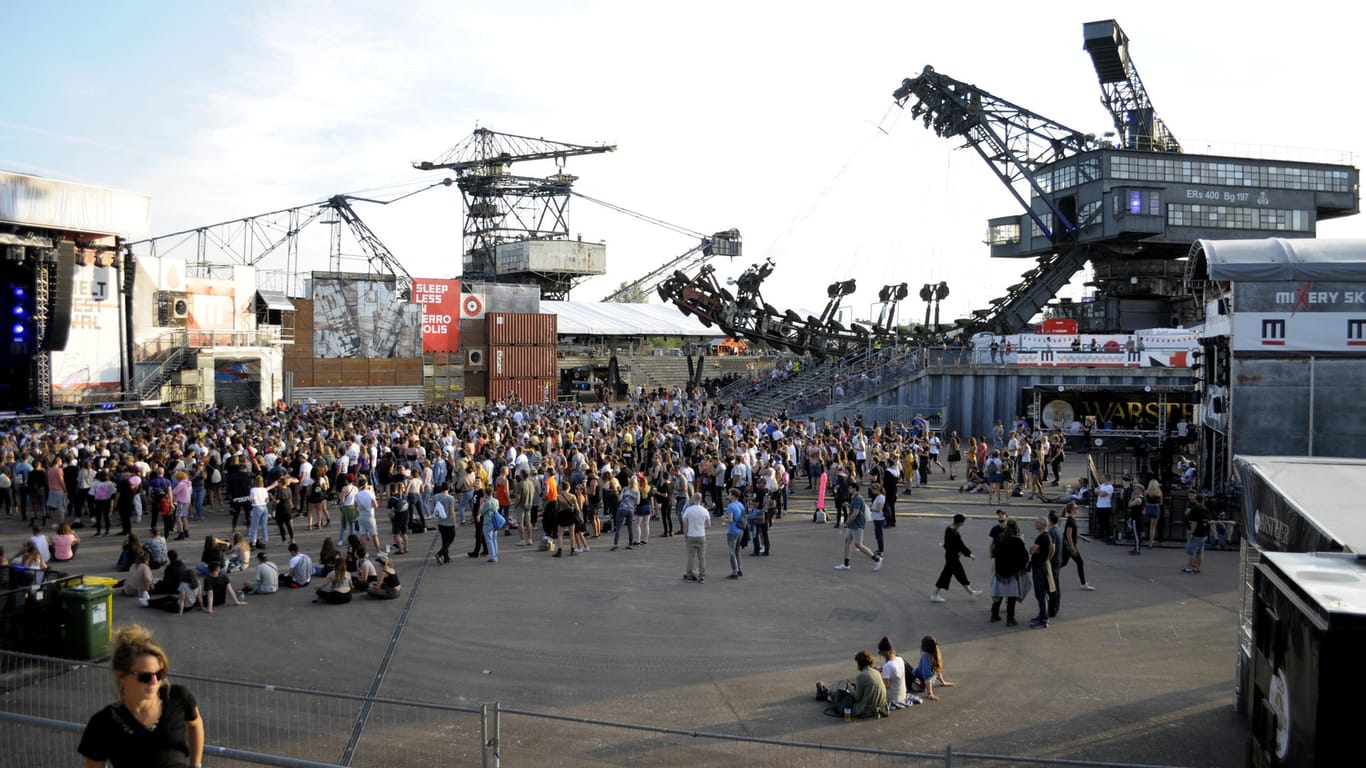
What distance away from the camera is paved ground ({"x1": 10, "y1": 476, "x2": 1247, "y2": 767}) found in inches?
330

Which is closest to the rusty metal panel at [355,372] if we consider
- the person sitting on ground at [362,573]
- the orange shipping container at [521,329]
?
the orange shipping container at [521,329]

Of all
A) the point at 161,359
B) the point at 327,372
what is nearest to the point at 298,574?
the point at 161,359

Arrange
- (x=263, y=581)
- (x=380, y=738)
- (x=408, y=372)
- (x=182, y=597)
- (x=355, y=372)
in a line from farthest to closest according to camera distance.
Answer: (x=408, y=372)
(x=355, y=372)
(x=263, y=581)
(x=182, y=597)
(x=380, y=738)

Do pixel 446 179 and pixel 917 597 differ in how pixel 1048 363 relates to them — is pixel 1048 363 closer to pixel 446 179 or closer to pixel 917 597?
pixel 917 597

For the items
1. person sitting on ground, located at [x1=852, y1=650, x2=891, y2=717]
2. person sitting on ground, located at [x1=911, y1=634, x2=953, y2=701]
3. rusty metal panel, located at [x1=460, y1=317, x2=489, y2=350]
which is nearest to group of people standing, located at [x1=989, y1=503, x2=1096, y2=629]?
person sitting on ground, located at [x1=911, y1=634, x2=953, y2=701]

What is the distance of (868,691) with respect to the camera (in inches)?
341

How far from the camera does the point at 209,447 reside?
72.5 feet

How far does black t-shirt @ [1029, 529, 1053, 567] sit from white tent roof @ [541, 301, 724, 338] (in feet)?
169

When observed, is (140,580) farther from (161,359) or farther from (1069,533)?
(161,359)

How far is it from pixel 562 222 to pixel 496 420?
212 feet

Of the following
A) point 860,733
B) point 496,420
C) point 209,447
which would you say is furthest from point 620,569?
point 496,420

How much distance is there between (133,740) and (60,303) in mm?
34280

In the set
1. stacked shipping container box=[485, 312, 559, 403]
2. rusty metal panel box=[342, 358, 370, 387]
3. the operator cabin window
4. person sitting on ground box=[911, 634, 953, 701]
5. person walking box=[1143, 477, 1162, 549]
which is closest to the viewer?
person sitting on ground box=[911, 634, 953, 701]

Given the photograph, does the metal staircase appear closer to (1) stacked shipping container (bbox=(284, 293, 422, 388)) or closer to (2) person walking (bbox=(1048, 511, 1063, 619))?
(1) stacked shipping container (bbox=(284, 293, 422, 388))
